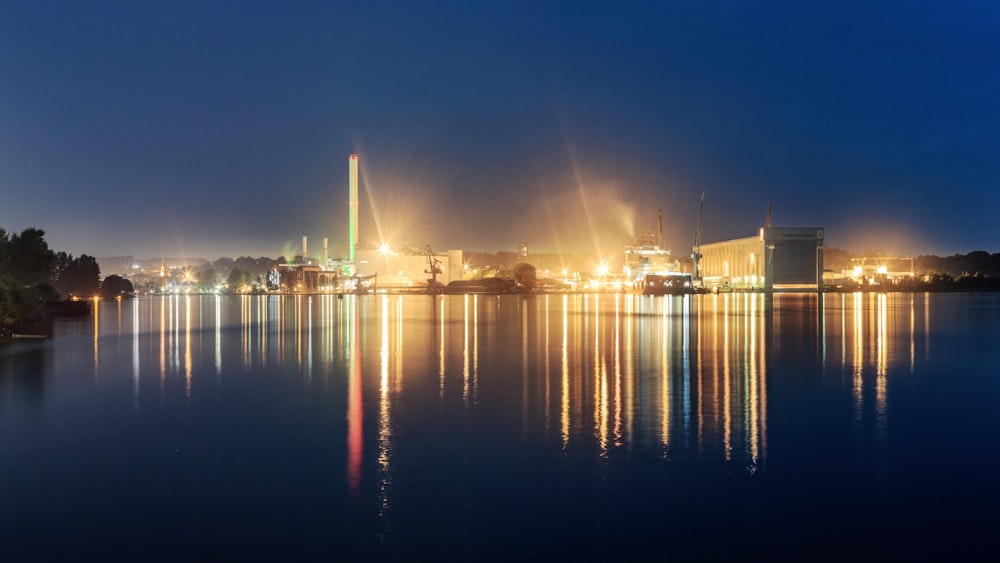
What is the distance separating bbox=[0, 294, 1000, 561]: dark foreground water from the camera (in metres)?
8.79

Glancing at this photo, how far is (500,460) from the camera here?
1216cm

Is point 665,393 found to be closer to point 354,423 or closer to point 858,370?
point 354,423

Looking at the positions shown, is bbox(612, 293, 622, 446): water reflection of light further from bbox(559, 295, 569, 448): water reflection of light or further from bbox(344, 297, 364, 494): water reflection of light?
bbox(344, 297, 364, 494): water reflection of light

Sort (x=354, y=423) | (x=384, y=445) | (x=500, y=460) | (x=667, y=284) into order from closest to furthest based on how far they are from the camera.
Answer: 1. (x=500, y=460)
2. (x=384, y=445)
3. (x=354, y=423)
4. (x=667, y=284)

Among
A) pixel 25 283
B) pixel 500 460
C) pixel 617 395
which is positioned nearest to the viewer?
pixel 500 460

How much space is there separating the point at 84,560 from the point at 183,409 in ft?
30.9

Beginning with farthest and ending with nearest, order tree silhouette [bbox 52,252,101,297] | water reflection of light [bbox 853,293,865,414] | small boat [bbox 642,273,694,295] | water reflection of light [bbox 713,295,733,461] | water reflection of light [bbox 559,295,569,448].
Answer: small boat [bbox 642,273,694,295], tree silhouette [bbox 52,252,101,297], water reflection of light [bbox 853,293,865,414], water reflection of light [bbox 559,295,569,448], water reflection of light [bbox 713,295,733,461]

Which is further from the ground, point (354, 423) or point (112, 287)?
point (112, 287)

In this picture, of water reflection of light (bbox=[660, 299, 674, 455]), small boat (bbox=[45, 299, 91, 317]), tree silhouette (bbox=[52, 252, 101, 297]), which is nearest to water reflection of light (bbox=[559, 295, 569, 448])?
water reflection of light (bbox=[660, 299, 674, 455])

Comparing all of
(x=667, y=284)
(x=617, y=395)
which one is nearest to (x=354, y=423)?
(x=617, y=395)

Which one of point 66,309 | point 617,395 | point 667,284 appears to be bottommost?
point 617,395

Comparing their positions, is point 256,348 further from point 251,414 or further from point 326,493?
point 326,493

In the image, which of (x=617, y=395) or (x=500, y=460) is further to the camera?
(x=617, y=395)

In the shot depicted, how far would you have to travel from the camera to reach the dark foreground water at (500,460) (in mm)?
8789
